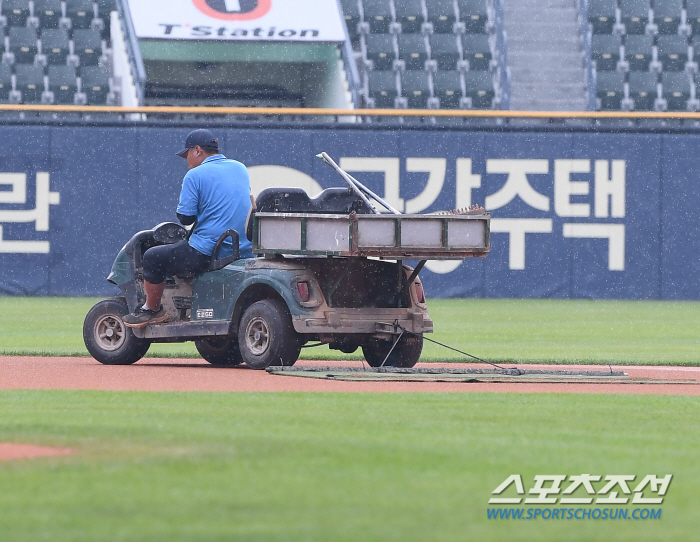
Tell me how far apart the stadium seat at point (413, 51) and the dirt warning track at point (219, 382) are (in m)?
18.7

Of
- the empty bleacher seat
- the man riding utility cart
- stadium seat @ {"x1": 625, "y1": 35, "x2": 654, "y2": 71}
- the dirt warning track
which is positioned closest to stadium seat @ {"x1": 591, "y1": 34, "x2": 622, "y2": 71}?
stadium seat @ {"x1": 625, "y1": 35, "x2": 654, "y2": 71}

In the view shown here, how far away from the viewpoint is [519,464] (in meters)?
5.45

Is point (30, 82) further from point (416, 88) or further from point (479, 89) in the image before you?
point (479, 89)

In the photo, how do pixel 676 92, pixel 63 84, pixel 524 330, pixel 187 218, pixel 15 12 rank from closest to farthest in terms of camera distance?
pixel 187 218
pixel 524 330
pixel 63 84
pixel 15 12
pixel 676 92

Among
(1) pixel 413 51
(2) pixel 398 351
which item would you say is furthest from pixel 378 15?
(2) pixel 398 351

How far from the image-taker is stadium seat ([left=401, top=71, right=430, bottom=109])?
28281mm

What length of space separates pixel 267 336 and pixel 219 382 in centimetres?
91

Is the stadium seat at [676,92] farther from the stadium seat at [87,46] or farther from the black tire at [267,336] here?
the black tire at [267,336]

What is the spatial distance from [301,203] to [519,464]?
5754 millimetres

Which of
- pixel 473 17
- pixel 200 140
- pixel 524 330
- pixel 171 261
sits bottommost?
pixel 524 330

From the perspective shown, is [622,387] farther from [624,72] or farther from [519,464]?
[624,72]

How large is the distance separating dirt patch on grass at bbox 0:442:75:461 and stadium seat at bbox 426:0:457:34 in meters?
24.9

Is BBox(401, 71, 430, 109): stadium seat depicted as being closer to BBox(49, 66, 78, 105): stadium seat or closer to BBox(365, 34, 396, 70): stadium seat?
BBox(365, 34, 396, 70): stadium seat

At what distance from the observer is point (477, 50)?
96.6ft
